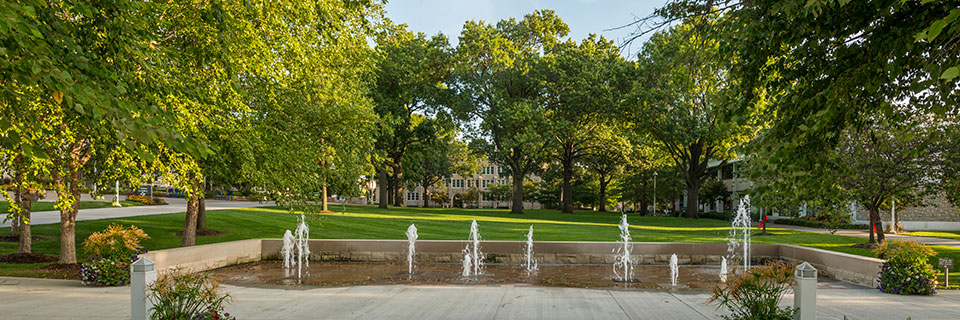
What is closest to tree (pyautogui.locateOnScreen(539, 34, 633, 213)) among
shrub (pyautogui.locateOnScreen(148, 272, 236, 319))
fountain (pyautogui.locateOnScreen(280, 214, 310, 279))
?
fountain (pyautogui.locateOnScreen(280, 214, 310, 279))

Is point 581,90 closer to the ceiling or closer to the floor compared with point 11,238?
closer to the ceiling

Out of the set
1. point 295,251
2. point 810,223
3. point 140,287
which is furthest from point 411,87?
point 140,287

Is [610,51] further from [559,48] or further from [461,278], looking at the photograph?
[461,278]

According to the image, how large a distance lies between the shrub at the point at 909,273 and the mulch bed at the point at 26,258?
19.0 meters

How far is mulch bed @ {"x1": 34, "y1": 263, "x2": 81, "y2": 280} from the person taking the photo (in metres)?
12.3

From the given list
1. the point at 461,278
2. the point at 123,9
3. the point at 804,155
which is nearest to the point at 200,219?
the point at 461,278

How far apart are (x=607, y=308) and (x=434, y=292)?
3.44 metres

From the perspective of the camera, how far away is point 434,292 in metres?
11.1

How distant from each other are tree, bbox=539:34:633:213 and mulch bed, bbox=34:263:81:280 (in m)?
29.6

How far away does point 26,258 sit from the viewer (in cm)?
1403

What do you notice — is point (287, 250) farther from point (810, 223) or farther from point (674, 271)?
point (810, 223)

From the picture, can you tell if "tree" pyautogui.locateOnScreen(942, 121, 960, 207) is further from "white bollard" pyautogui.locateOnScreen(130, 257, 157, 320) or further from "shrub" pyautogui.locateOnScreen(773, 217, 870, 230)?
"white bollard" pyautogui.locateOnScreen(130, 257, 157, 320)

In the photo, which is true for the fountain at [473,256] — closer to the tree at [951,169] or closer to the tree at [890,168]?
the tree at [890,168]

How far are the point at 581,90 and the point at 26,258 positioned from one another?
3192 cm
